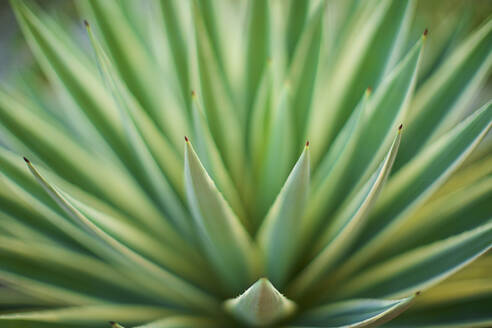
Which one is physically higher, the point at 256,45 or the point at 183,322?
the point at 256,45

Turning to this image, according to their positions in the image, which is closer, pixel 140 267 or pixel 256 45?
pixel 140 267

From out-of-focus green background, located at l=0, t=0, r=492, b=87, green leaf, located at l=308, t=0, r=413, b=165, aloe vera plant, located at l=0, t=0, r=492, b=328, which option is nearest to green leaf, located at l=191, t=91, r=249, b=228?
aloe vera plant, located at l=0, t=0, r=492, b=328

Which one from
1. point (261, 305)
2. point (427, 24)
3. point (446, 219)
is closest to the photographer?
point (261, 305)

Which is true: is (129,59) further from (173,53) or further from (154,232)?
(154,232)

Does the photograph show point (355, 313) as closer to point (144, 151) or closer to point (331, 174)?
point (331, 174)

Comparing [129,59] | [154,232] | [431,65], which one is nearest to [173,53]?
[129,59]

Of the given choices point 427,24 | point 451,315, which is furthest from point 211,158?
point 427,24

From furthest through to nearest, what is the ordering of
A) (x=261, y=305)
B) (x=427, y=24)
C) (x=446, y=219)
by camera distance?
(x=427, y=24) → (x=446, y=219) → (x=261, y=305)
